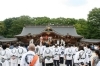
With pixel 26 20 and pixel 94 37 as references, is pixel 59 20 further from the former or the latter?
pixel 94 37

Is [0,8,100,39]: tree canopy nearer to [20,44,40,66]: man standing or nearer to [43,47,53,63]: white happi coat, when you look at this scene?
[43,47,53,63]: white happi coat

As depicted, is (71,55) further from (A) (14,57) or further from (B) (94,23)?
(B) (94,23)

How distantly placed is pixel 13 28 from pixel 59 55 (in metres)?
46.8

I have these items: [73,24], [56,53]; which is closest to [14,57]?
[56,53]

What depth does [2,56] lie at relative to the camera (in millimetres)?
9742

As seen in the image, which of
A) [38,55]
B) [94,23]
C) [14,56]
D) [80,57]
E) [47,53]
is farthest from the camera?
[94,23]

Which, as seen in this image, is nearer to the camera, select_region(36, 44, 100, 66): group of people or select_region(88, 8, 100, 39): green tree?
select_region(36, 44, 100, 66): group of people

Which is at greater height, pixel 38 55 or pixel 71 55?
pixel 38 55

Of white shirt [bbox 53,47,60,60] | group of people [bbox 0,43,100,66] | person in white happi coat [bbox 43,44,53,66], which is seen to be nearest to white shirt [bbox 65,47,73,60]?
group of people [bbox 0,43,100,66]

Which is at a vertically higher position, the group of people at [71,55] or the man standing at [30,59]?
the man standing at [30,59]

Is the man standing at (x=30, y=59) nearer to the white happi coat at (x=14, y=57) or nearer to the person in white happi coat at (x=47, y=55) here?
the white happi coat at (x=14, y=57)

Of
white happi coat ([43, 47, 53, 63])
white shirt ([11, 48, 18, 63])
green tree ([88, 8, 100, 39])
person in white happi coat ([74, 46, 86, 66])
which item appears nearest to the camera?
person in white happi coat ([74, 46, 86, 66])

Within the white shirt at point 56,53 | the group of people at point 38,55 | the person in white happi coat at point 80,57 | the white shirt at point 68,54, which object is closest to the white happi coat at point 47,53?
the group of people at point 38,55

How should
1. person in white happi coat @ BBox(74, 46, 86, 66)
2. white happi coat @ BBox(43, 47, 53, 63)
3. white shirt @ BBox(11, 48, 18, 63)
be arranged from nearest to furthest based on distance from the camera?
person in white happi coat @ BBox(74, 46, 86, 66) < white shirt @ BBox(11, 48, 18, 63) < white happi coat @ BBox(43, 47, 53, 63)
